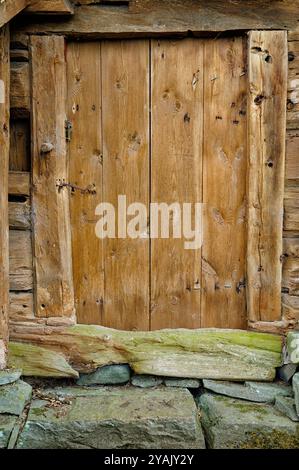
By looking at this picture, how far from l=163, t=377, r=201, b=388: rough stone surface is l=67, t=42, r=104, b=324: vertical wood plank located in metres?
0.61

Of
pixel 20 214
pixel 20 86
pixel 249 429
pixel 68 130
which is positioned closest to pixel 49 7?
pixel 20 86

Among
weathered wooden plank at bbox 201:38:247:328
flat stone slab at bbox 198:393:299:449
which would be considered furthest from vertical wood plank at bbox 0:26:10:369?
flat stone slab at bbox 198:393:299:449

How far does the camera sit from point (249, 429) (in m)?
3.06

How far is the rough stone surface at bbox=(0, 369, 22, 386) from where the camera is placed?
3.33 m

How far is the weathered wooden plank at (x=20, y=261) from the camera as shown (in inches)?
139

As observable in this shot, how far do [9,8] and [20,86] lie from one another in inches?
19.4

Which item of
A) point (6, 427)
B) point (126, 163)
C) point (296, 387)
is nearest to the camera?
point (6, 427)

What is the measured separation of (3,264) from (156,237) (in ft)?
3.23

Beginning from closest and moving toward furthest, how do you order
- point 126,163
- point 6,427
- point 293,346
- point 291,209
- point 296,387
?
point 6,427
point 296,387
point 293,346
point 291,209
point 126,163

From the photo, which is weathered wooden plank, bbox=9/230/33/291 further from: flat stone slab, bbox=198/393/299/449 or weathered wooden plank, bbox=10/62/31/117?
flat stone slab, bbox=198/393/299/449

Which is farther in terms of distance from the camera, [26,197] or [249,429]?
[26,197]

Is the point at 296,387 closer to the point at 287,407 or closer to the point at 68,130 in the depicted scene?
the point at 287,407

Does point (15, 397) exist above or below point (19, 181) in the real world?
below
